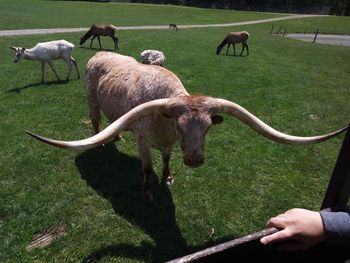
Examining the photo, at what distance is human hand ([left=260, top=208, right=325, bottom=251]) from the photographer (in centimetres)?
240

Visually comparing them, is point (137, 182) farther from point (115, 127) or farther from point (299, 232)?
point (299, 232)

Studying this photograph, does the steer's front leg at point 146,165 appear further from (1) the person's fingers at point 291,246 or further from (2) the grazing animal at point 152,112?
(1) the person's fingers at point 291,246

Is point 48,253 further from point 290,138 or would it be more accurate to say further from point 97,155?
point 290,138

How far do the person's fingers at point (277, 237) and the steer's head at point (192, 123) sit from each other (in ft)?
5.36

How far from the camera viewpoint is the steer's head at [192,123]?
3.98m

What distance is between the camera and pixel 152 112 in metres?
4.31

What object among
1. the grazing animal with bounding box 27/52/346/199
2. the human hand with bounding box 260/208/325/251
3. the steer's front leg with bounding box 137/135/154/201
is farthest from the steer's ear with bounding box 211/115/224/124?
the human hand with bounding box 260/208/325/251

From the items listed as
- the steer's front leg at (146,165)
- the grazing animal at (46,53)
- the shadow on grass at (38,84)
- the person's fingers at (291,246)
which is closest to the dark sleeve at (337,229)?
the person's fingers at (291,246)

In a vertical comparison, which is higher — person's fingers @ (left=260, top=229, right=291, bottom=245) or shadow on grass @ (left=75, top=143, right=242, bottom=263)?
person's fingers @ (left=260, top=229, right=291, bottom=245)

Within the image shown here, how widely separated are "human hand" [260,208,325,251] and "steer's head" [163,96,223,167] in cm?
164

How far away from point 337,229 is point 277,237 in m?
0.41

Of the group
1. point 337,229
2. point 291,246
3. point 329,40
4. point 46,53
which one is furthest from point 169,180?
point 329,40

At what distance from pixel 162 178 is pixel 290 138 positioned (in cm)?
289

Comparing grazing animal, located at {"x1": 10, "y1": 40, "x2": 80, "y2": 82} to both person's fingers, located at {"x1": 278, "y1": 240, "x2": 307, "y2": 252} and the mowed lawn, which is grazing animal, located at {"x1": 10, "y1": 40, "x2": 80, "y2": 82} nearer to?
the mowed lawn
